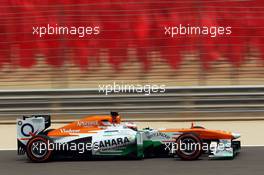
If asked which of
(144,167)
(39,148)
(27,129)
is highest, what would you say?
(27,129)

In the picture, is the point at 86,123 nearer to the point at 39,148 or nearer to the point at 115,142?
the point at 115,142

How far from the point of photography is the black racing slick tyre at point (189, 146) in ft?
32.0

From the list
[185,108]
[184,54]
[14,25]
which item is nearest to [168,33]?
[184,54]

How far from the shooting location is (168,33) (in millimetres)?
14641

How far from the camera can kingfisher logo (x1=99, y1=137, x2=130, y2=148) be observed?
10102mm

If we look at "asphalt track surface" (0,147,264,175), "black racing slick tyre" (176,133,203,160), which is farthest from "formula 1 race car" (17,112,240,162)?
"asphalt track surface" (0,147,264,175)

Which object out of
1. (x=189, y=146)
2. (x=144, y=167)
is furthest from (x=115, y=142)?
(x=189, y=146)

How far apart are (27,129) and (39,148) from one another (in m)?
0.43

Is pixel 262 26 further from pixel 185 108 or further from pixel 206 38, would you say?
pixel 185 108

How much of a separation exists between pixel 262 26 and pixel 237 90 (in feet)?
4.97

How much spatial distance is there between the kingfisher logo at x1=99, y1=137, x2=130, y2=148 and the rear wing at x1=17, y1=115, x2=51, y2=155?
3.40ft

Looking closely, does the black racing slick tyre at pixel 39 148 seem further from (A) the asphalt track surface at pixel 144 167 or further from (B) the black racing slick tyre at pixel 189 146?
(B) the black racing slick tyre at pixel 189 146

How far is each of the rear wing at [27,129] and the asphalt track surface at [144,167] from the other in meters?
0.27

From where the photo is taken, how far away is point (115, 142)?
33.2ft
